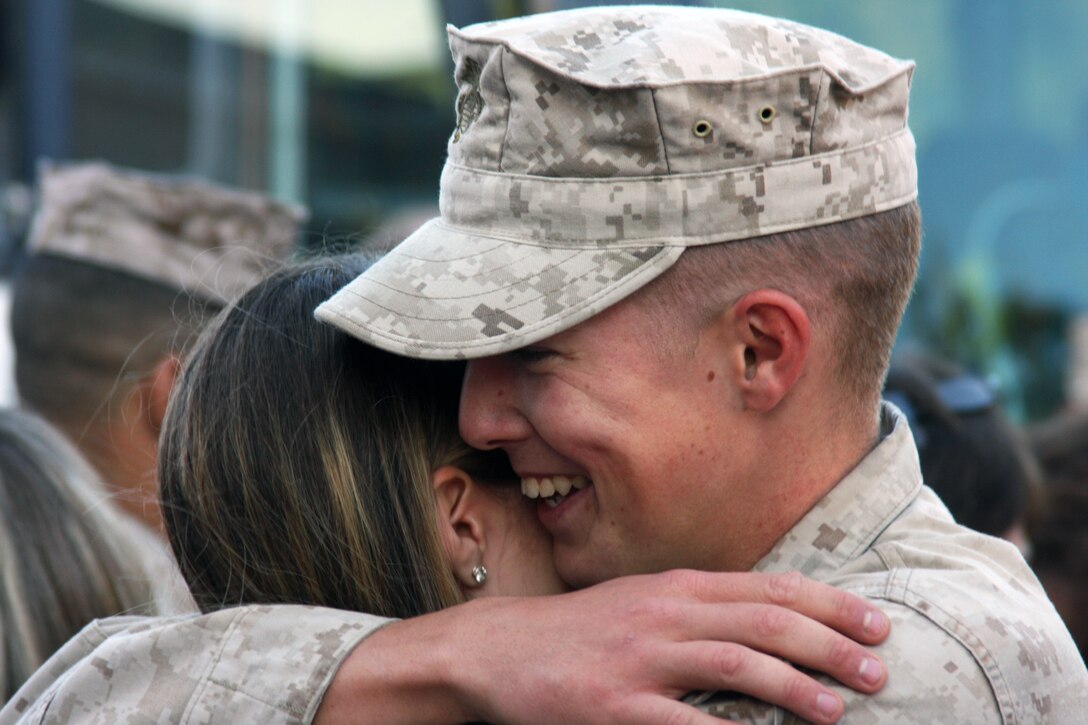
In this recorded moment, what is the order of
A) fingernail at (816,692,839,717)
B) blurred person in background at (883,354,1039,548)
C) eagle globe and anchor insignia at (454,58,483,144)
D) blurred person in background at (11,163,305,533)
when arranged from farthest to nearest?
1. blurred person in background at (11,163,305,533)
2. blurred person in background at (883,354,1039,548)
3. eagle globe and anchor insignia at (454,58,483,144)
4. fingernail at (816,692,839,717)

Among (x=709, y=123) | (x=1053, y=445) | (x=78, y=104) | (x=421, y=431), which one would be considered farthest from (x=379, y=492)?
(x=78, y=104)

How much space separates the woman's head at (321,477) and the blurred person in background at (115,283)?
173 cm

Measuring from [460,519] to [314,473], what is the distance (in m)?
0.25

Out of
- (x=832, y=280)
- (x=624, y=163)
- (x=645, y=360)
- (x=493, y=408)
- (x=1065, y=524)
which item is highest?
(x=624, y=163)

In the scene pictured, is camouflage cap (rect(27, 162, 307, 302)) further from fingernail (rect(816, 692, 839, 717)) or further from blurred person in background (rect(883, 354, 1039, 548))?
fingernail (rect(816, 692, 839, 717))

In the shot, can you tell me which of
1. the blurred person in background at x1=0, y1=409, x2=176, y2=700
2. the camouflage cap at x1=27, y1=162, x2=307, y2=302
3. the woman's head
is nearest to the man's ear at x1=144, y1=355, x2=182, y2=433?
the camouflage cap at x1=27, y1=162, x2=307, y2=302

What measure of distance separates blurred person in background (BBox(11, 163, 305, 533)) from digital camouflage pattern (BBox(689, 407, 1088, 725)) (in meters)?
2.30

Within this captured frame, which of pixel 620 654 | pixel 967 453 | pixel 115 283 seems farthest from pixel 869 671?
pixel 115 283

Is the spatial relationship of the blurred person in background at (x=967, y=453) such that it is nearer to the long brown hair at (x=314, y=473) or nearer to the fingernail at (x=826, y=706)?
the long brown hair at (x=314, y=473)

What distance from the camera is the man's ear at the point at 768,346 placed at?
1.92 m

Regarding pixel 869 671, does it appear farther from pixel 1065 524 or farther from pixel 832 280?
pixel 1065 524

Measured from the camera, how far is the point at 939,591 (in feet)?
5.72

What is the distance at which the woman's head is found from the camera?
6.80 ft

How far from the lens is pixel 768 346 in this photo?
1.94m
